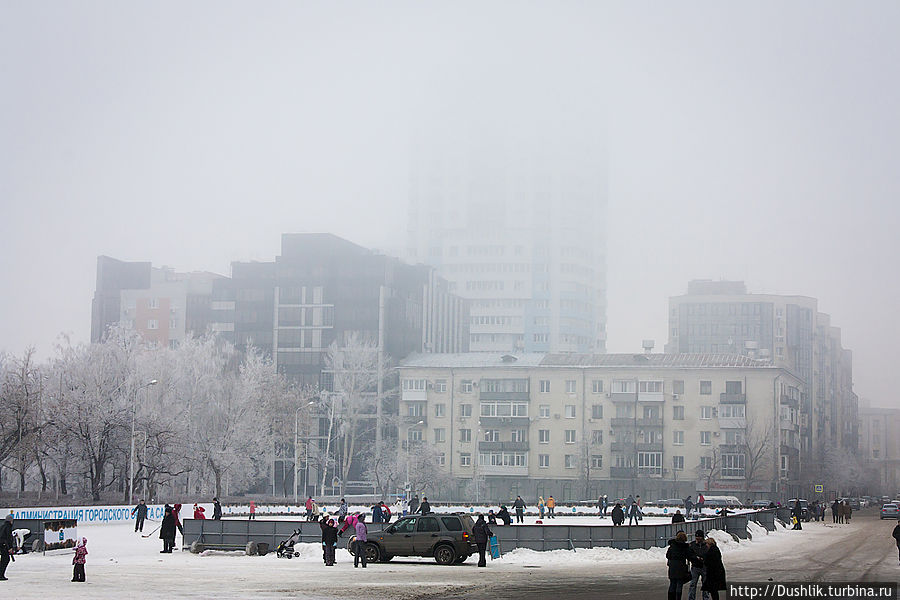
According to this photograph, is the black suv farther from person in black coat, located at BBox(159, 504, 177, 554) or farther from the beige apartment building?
the beige apartment building

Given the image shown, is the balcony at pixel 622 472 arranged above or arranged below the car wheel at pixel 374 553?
above

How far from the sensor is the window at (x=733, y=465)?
5037 inches

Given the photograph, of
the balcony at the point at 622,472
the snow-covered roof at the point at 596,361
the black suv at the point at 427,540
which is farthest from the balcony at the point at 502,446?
the black suv at the point at 427,540

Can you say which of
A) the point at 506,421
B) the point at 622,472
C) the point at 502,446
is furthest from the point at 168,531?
the point at 622,472

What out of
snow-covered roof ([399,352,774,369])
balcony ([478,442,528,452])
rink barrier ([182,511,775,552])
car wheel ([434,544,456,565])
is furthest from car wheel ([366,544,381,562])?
snow-covered roof ([399,352,774,369])

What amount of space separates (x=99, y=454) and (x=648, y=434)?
65578mm

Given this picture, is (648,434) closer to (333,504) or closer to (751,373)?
(751,373)

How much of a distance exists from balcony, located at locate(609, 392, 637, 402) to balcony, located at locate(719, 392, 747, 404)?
10.1 meters

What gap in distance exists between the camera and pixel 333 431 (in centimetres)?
14588

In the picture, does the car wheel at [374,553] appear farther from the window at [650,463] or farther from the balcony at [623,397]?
the balcony at [623,397]

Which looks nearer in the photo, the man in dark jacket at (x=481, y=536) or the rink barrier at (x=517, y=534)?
the man in dark jacket at (x=481, y=536)

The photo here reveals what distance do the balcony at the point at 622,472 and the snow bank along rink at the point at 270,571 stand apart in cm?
7664

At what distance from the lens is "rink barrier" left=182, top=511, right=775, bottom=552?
44.6 metres

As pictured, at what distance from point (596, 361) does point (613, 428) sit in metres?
9.98
